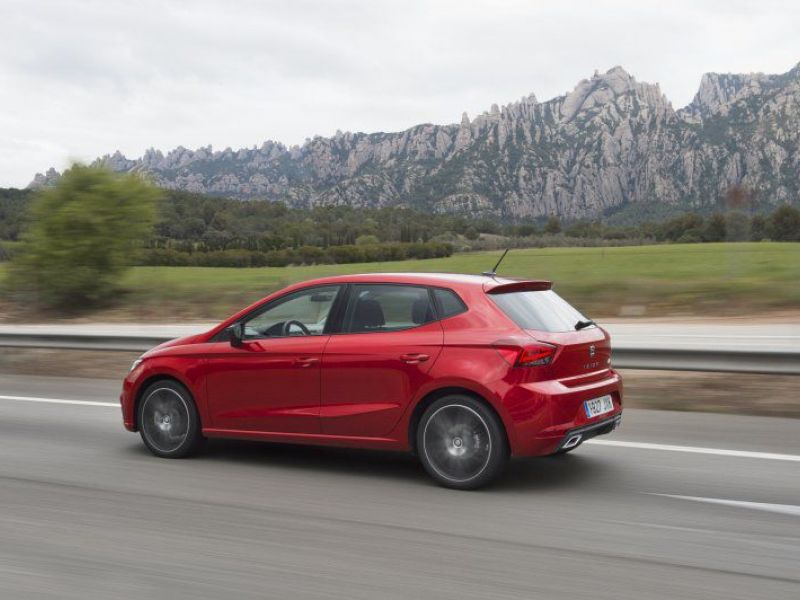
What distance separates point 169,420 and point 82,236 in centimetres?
1533

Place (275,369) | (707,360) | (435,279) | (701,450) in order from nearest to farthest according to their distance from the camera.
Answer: (435,279) → (275,369) → (701,450) → (707,360)

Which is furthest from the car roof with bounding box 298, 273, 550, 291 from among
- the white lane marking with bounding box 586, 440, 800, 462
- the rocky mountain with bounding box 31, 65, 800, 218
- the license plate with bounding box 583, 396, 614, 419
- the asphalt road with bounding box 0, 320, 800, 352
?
the rocky mountain with bounding box 31, 65, 800, 218

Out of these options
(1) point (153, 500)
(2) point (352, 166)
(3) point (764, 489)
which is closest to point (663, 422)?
(3) point (764, 489)

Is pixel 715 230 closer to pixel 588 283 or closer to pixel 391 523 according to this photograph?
pixel 588 283

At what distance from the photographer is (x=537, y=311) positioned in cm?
611

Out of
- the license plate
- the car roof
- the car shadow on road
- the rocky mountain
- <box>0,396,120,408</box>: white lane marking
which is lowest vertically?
the car shadow on road

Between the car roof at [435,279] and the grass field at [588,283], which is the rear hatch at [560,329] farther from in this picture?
the grass field at [588,283]

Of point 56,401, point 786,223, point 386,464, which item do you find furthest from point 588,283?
point 786,223

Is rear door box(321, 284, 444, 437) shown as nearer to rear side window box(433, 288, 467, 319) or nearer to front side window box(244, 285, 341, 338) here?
rear side window box(433, 288, 467, 319)

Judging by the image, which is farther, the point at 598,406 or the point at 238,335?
the point at 238,335

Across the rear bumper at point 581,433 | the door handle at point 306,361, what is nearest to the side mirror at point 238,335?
the door handle at point 306,361

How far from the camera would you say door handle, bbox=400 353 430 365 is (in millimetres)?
5914

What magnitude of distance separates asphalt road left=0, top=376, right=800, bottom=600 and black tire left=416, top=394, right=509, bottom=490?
13 centimetres

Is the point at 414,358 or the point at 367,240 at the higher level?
the point at 367,240
